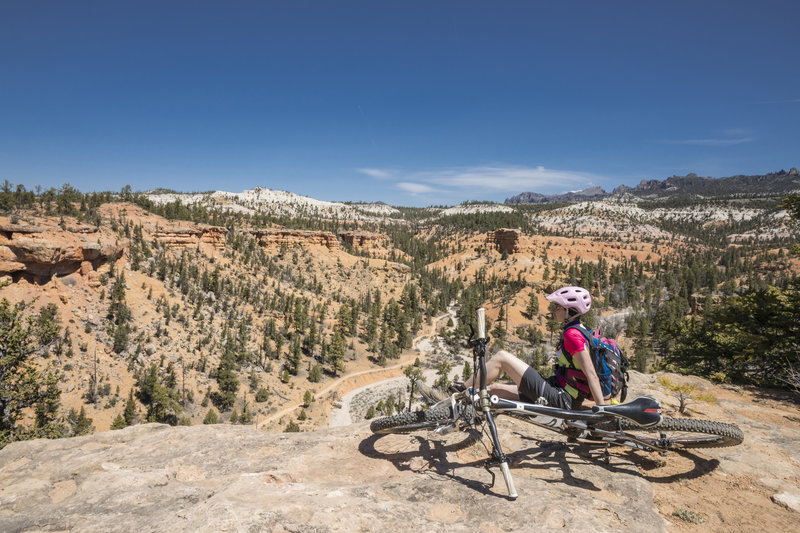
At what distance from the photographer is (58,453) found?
580cm

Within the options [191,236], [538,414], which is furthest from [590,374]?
[191,236]

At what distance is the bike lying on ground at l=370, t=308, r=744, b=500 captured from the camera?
15.0ft

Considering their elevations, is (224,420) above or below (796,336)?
below

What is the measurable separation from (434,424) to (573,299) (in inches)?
109

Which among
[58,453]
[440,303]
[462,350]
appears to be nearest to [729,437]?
[58,453]

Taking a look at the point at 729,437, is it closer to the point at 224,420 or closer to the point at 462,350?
the point at 224,420

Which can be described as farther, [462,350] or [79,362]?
[462,350]

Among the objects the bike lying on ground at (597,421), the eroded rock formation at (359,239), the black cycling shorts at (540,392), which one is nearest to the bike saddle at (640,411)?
the bike lying on ground at (597,421)

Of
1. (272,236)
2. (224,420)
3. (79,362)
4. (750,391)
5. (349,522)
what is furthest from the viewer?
(272,236)

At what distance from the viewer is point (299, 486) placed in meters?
4.33

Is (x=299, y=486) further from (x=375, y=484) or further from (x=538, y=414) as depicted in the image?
(x=538, y=414)

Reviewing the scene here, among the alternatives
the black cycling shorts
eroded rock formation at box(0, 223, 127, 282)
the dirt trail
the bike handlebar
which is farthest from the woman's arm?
eroded rock formation at box(0, 223, 127, 282)

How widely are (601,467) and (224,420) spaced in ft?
120

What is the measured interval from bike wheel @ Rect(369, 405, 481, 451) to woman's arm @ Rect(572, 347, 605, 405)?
159cm
